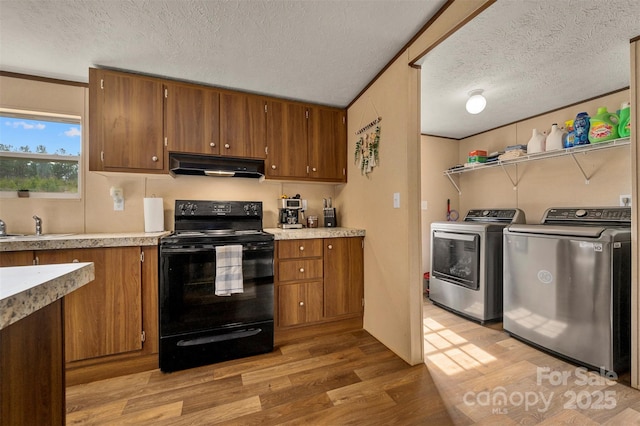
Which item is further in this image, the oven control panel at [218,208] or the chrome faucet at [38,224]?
the oven control panel at [218,208]

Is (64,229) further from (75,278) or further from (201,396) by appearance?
(75,278)

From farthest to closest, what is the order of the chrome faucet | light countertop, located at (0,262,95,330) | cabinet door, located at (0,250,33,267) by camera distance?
the chrome faucet, cabinet door, located at (0,250,33,267), light countertop, located at (0,262,95,330)

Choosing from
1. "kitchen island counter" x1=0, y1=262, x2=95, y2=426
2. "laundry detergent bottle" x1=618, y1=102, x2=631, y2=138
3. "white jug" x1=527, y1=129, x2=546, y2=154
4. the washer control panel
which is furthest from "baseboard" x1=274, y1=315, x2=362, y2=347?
"laundry detergent bottle" x1=618, y1=102, x2=631, y2=138

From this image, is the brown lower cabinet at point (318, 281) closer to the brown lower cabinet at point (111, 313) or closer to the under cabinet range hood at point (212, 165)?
the under cabinet range hood at point (212, 165)

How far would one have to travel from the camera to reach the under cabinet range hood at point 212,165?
2.23 meters

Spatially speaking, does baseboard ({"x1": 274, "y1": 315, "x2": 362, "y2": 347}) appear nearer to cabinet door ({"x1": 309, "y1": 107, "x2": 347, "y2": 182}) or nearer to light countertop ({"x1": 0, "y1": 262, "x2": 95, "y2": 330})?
cabinet door ({"x1": 309, "y1": 107, "x2": 347, "y2": 182})

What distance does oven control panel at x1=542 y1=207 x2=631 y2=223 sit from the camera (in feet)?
6.63

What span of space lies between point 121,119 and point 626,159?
434cm

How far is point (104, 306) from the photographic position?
5.82ft

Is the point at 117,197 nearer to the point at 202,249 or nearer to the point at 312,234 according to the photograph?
the point at 202,249

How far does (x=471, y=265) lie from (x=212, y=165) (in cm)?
281

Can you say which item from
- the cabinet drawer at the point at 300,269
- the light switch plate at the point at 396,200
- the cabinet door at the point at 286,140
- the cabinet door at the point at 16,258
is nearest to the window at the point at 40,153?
the cabinet door at the point at 16,258

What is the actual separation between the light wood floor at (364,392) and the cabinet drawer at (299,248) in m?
0.79

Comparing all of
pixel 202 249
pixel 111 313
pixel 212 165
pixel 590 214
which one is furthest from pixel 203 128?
pixel 590 214
